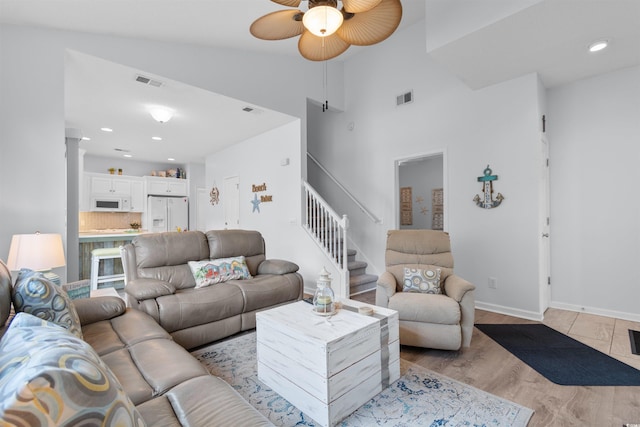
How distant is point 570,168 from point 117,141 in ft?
24.9

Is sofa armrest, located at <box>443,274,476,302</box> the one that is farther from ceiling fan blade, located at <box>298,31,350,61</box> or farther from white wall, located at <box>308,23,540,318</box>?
ceiling fan blade, located at <box>298,31,350,61</box>

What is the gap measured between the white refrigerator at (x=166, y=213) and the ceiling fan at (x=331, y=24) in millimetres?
6437

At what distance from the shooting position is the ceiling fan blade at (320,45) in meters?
2.35

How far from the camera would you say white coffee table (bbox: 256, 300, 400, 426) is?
171 cm

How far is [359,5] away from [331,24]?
8.0 inches

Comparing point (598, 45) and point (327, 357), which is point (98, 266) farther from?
point (598, 45)

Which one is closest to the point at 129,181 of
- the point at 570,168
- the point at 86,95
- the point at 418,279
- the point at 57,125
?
the point at 86,95

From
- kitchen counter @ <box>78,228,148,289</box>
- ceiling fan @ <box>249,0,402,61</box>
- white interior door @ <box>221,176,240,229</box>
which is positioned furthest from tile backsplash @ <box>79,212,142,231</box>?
ceiling fan @ <box>249,0,402,61</box>

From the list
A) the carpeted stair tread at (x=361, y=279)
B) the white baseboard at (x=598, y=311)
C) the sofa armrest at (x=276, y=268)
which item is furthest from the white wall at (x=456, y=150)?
the sofa armrest at (x=276, y=268)

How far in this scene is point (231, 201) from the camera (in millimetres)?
6629

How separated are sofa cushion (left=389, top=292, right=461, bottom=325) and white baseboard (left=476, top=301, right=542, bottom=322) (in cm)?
166

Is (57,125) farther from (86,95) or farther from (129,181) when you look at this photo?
(129,181)

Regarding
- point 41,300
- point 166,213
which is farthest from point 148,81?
point 166,213

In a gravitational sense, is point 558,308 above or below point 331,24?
below
